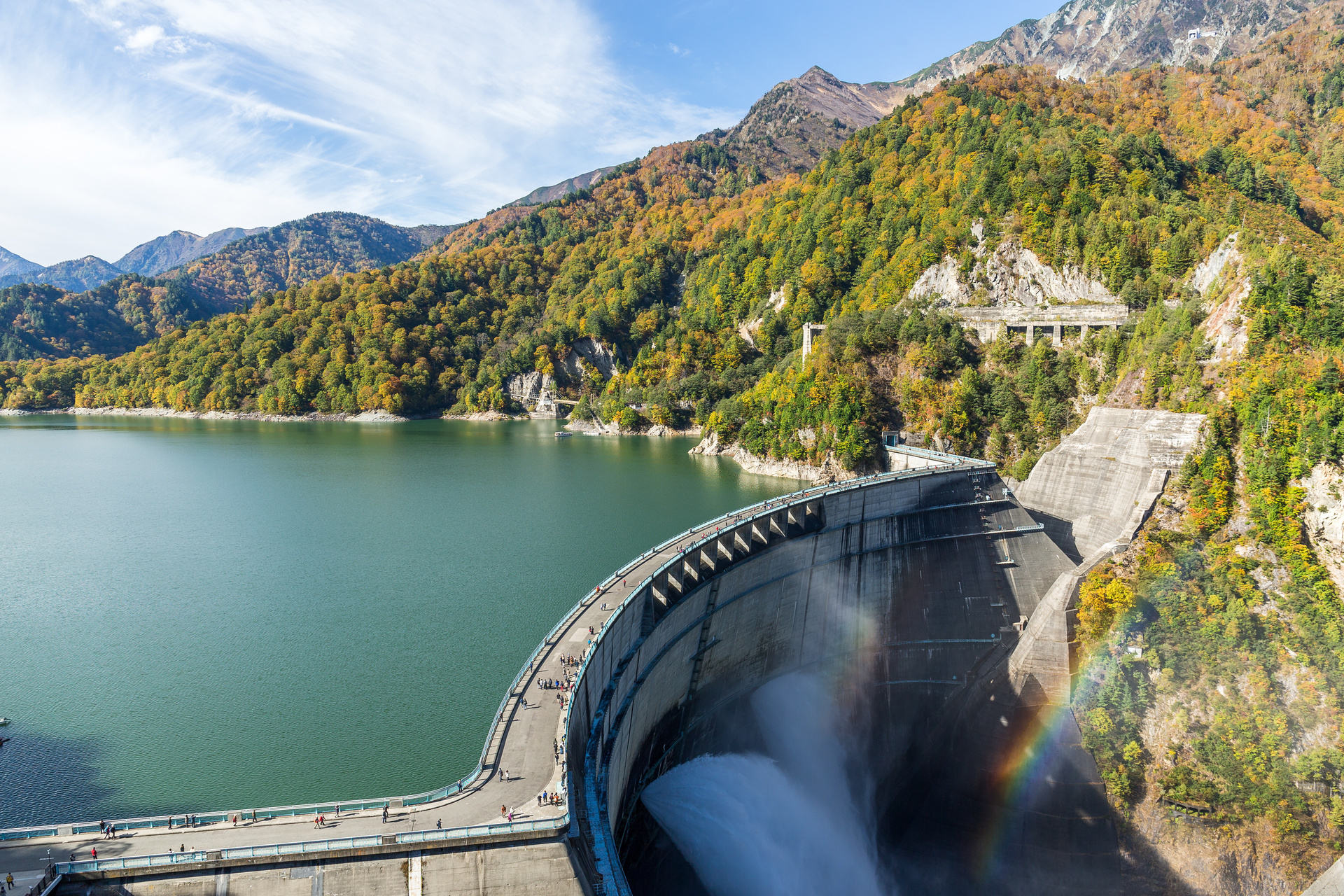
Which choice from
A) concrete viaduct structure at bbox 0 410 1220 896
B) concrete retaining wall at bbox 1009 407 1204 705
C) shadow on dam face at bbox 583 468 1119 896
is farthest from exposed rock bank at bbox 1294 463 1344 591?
shadow on dam face at bbox 583 468 1119 896

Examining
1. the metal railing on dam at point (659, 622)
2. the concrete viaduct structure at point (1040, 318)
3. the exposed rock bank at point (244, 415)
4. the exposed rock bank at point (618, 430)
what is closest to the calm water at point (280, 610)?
the metal railing on dam at point (659, 622)

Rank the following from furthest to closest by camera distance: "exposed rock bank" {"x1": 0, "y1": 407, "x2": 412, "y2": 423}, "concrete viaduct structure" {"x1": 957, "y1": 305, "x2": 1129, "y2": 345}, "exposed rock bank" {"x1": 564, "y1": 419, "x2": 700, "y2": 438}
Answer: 1. "exposed rock bank" {"x1": 0, "y1": 407, "x2": 412, "y2": 423}
2. "exposed rock bank" {"x1": 564, "y1": 419, "x2": 700, "y2": 438}
3. "concrete viaduct structure" {"x1": 957, "y1": 305, "x2": 1129, "y2": 345}

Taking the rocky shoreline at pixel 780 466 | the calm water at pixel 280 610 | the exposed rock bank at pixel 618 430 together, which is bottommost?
the calm water at pixel 280 610

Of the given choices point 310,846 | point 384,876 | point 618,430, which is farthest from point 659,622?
point 618,430

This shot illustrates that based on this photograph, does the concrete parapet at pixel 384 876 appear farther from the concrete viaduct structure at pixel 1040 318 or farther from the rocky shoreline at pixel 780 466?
the concrete viaduct structure at pixel 1040 318

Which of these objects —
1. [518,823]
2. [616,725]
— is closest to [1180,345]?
[616,725]

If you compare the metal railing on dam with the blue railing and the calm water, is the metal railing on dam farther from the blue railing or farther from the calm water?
the calm water

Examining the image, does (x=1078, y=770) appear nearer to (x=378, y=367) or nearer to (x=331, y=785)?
(x=331, y=785)
